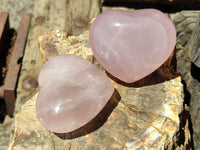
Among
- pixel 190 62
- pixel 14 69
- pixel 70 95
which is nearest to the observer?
pixel 70 95

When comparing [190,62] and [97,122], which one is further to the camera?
[190,62]

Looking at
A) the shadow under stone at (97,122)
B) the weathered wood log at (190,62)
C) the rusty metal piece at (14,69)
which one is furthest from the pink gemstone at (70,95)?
the rusty metal piece at (14,69)

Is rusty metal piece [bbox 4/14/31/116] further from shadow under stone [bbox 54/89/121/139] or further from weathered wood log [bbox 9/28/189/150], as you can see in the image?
shadow under stone [bbox 54/89/121/139]

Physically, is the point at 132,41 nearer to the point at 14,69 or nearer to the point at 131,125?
the point at 131,125

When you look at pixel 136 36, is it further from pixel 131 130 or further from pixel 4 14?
pixel 4 14

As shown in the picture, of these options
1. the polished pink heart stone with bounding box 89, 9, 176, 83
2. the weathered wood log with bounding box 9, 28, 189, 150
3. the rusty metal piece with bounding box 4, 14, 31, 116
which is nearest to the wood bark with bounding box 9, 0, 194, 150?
the weathered wood log with bounding box 9, 28, 189, 150

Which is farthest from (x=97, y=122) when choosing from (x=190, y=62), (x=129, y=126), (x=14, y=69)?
(x=14, y=69)
